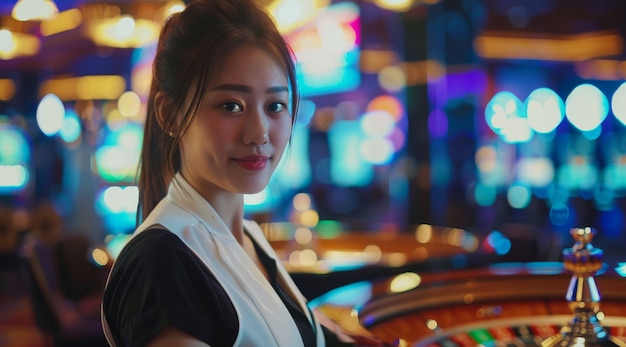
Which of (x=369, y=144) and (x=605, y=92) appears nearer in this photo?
(x=605, y=92)

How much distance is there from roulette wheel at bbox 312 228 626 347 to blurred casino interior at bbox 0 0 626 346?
4.28 ft

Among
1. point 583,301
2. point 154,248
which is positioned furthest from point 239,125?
point 583,301

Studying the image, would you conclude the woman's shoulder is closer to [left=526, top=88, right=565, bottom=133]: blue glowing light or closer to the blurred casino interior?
the blurred casino interior

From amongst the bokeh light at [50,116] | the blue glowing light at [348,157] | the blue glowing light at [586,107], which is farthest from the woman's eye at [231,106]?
the blue glowing light at [348,157]

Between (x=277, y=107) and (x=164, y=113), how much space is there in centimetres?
18

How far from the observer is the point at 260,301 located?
1051 millimetres

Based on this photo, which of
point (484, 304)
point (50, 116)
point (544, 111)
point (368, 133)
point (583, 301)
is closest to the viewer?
point (583, 301)

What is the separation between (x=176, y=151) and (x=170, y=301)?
36 centimetres

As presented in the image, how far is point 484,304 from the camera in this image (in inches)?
64.8

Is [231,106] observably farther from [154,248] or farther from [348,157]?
[348,157]

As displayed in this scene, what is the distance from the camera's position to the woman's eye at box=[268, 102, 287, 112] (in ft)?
3.73

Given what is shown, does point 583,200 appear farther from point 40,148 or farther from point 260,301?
point 260,301

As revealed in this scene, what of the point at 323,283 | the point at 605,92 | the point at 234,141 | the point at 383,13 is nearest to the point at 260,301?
the point at 234,141

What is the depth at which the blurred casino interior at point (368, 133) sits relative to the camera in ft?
12.4
